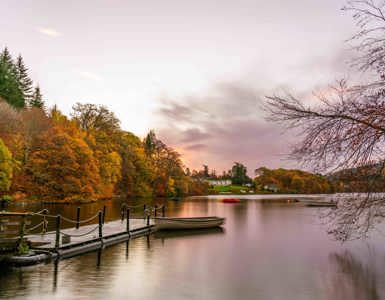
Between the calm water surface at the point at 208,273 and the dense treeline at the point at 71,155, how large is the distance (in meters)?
31.5

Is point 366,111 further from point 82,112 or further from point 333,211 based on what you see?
point 82,112

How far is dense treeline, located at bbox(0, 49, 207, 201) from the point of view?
5150 centimetres

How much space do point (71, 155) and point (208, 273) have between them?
4361cm

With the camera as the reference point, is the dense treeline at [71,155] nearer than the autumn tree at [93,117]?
Yes

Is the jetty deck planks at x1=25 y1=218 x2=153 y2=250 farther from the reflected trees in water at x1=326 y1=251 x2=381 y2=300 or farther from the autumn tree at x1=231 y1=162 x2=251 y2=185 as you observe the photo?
the autumn tree at x1=231 y1=162 x2=251 y2=185

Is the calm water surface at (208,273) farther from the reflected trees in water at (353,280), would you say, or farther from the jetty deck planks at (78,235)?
the jetty deck planks at (78,235)

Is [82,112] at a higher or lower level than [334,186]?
higher

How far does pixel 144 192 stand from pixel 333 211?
77.8m

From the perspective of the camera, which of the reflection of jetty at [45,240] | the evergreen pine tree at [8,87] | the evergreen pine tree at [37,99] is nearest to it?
the reflection of jetty at [45,240]

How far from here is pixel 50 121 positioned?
2383 inches

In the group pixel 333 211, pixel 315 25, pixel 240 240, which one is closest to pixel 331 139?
pixel 333 211

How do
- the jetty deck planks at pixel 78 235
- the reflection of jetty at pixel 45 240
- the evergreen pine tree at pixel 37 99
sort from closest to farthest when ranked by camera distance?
the reflection of jetty at pixel 45 240 < the jetty deck planks at pixel 78 235 < the evergreen pine tree at pixel 37 99

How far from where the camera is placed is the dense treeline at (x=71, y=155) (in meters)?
51.5

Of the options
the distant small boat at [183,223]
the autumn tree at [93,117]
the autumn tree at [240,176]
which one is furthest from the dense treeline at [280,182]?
the distant small boat at [183,223]
